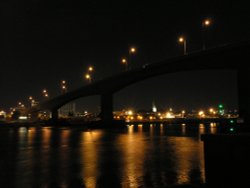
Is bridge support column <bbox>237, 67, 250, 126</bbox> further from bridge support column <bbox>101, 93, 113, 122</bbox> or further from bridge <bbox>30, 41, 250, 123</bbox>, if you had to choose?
bridge support column <bbox>101, 93, 113, 122</bbox>

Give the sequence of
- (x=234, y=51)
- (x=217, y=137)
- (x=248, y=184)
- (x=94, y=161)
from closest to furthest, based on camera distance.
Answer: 1. (x=248, y=184)
2. (x=217, y=137)
3. (x=94, y=161)
4. (x=234, y=51)

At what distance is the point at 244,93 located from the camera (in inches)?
1750

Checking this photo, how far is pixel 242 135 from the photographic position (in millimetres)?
9211

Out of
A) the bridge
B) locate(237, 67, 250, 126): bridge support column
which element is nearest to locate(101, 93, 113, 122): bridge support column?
the bridge

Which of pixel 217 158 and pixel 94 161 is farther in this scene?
pixel 94 161

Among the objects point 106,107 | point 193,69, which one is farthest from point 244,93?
point 106,107

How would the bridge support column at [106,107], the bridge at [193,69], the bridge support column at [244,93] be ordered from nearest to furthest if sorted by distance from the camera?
the bridge support column at [244,93]
the bridge at [193,69]
the bridge support column at [106,107]

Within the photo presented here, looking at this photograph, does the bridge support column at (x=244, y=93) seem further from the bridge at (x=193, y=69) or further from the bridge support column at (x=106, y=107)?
the bridge support column at (x=106, y=107)

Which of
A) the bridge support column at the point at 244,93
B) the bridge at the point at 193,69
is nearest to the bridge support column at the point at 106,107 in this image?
the bridge at the point at 193,69

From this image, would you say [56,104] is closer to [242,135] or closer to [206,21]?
[206,21]

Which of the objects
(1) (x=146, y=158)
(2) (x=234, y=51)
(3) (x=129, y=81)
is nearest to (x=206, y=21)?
(2) (x=234, y=51)

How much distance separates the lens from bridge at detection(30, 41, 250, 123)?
147ft

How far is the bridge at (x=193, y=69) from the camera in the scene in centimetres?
4481

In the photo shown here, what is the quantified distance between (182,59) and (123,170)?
4471 centimetres
